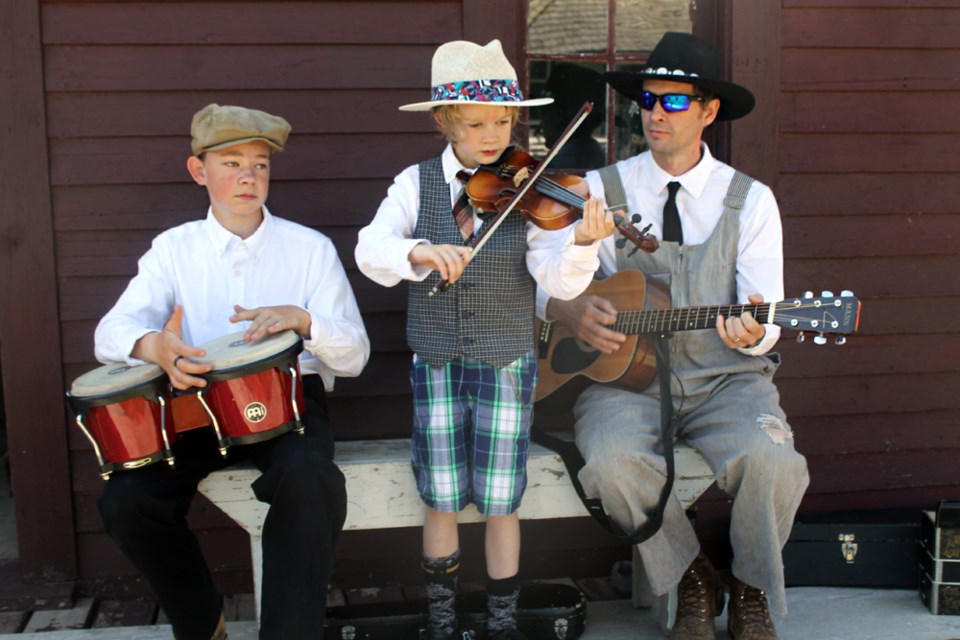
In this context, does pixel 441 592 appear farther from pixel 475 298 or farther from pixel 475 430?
pixel 475 298

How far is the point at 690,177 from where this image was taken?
119 inches

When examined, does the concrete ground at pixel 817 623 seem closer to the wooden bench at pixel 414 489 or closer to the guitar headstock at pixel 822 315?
the wooden bench at pixel 414 489

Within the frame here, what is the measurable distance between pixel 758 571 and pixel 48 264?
227 cm

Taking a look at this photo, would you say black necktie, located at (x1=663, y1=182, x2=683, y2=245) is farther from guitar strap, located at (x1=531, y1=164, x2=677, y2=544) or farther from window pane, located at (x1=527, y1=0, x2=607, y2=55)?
window pane, located at (x1=527, y1=0, x2=607, y2=55)

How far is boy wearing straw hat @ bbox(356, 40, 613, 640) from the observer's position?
265 cm

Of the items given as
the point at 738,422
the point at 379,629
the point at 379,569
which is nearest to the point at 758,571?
the point at 738,422

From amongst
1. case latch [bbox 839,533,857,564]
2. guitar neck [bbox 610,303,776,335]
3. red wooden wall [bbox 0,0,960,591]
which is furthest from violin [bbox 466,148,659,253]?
case latch [bbox 839,533,857,564]

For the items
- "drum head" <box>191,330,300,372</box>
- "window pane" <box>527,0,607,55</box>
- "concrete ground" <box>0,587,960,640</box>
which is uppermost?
"window pane" <box>527,0,607,55</box>

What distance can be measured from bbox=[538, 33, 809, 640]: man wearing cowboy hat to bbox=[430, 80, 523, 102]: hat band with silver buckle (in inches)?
18.7

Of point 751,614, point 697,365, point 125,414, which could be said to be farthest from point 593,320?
point 125,414

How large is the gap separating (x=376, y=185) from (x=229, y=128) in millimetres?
679

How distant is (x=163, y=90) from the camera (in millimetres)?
3193

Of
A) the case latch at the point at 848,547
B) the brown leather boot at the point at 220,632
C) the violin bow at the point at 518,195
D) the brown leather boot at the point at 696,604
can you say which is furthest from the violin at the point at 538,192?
→ the case latch at the point at 848,547

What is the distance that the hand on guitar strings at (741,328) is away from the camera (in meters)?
2.70
